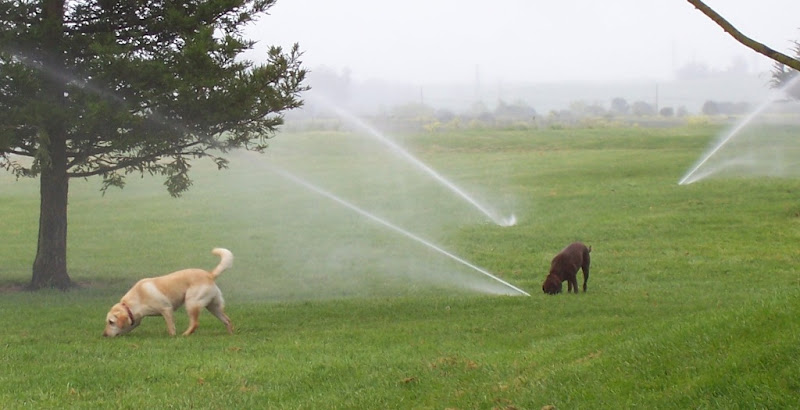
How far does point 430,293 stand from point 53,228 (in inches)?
264

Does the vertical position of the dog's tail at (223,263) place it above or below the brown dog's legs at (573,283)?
above

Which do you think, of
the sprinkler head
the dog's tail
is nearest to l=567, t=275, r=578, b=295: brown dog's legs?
the dog's tail

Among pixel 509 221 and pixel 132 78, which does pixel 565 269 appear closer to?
pixel 132 78

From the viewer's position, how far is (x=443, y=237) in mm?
23422

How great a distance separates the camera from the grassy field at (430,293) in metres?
7.32

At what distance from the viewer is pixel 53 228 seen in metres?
16.5

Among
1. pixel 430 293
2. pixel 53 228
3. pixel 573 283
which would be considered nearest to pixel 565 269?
pixel 573 283

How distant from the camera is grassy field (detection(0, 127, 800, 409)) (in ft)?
24.0

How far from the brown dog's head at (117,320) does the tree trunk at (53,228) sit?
234 inches

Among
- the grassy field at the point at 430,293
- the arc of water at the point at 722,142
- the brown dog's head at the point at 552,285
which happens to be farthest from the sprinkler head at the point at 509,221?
the brown dog's head at the point at 552,285

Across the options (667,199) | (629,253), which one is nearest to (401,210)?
(667,199)

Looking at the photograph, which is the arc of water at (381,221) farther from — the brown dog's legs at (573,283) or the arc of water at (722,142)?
the arc of water at (722,142)

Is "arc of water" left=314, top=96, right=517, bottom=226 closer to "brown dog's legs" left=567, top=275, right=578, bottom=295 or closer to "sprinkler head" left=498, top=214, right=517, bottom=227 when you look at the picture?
"sprinkler head" left=498, top=214, right=517, bottom=227

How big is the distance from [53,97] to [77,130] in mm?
693
